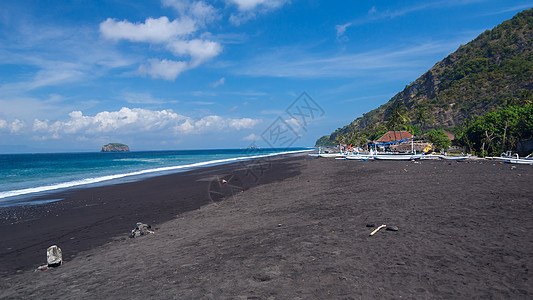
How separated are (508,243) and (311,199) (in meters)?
6.69

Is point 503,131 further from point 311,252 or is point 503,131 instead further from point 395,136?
point 311,252

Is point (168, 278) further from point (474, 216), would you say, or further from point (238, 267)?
point (474, 216)

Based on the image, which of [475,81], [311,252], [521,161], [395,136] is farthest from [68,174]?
[475,81]

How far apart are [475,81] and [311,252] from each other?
103922 millimetres

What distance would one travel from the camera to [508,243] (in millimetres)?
5164

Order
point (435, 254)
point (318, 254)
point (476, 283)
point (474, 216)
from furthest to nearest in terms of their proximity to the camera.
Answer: point (474, 216) → point (318, 254) → point (435, 254) → point (476, 283)

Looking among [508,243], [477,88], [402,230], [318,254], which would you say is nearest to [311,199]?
[402,230]

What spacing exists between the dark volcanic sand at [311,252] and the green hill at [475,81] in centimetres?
6078

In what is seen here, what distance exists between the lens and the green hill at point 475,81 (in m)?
72.2

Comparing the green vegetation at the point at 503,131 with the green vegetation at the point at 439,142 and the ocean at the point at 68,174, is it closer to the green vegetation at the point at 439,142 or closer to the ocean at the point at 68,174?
the green vegetation at the point at 439,142

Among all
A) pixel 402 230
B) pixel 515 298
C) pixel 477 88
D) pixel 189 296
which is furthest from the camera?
pixel 477 88

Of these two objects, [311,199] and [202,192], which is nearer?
[311,199]

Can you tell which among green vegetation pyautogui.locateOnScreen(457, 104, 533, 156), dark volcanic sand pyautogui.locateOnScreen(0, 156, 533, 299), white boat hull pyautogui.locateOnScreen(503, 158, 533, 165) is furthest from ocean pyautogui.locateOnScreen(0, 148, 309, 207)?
green vegetation pyautogui.locateOnScreen(457, 104, 533, 156)

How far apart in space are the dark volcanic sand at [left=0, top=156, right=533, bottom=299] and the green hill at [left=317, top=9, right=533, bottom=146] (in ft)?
199
